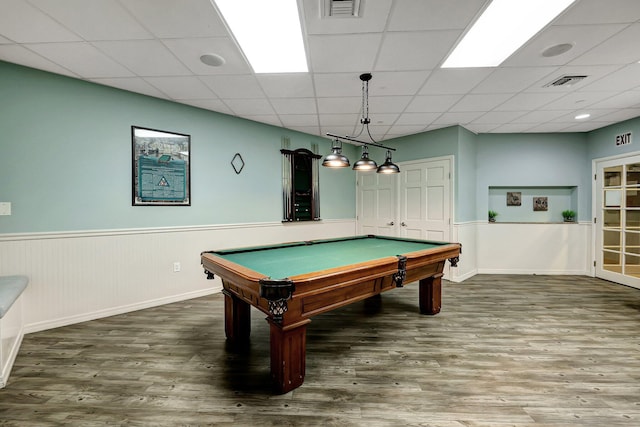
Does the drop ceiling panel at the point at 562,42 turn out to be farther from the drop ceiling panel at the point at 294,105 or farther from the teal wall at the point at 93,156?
the teal wall at the point at 93,156

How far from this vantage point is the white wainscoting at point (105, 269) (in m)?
2.76

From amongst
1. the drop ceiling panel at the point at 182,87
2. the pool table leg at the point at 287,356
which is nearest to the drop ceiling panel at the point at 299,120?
the drop ceiling panel at the point at 182,87

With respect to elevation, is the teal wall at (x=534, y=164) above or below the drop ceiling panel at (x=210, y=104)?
below

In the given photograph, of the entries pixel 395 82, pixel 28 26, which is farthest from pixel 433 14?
pixel 28 26

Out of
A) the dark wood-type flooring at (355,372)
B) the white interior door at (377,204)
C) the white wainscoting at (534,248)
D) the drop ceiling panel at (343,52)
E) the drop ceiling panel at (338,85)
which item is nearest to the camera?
the dark wood-type flooring at (355,372)

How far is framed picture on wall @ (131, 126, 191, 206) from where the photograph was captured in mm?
3402

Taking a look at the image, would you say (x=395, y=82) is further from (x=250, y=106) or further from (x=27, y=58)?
(x=27, y=58)

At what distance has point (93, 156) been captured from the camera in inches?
122

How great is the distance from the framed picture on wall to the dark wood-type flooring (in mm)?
1498

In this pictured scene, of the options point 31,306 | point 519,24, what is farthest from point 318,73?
point 31,306

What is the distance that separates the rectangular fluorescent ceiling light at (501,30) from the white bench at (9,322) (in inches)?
166

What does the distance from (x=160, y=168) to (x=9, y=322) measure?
82.5 inches

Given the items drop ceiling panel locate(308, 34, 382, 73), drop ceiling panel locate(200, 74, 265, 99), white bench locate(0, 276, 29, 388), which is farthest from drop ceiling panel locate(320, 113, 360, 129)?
white bench locate(0, 276, 29, 388)

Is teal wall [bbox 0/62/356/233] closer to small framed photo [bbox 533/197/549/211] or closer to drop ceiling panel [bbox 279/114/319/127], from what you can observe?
drop ceiling panel [bbox 279/114/319/127]
